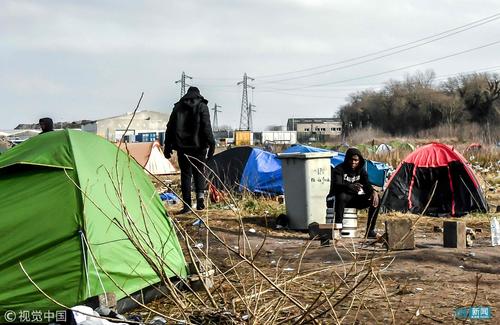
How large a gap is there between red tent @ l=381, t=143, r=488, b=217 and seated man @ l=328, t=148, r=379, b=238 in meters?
3.81

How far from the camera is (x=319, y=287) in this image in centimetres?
558

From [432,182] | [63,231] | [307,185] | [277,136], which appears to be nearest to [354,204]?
[307,185]

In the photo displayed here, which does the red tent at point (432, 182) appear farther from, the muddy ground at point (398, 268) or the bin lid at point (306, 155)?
the bin lid at point (306, 155)

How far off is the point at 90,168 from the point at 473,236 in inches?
198

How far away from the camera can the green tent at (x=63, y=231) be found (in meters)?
5.18

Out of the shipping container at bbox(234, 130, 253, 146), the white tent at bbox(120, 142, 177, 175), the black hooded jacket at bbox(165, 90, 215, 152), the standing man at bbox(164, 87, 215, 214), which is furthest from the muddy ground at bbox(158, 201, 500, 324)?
the shipping container at bbox(234, 130, 253, 146)

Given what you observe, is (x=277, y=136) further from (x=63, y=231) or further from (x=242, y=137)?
(x=63, y=231)

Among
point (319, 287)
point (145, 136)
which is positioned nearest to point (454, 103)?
point (145, 136)

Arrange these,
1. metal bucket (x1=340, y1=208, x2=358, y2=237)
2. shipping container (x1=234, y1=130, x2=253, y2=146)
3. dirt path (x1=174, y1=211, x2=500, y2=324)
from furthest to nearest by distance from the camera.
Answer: shipping container (x1=234, y1=130, x2=253, y2=146), metal bucket (x1=340, y1=208, x2=358, y2=237), dirt path (x1=174, y1=211, x2=500, y2=324)

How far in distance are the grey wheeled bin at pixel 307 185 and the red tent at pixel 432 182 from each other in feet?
11.4

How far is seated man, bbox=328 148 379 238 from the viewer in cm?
874

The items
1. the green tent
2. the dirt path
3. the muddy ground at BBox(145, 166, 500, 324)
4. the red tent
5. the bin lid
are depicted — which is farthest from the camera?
the red tent

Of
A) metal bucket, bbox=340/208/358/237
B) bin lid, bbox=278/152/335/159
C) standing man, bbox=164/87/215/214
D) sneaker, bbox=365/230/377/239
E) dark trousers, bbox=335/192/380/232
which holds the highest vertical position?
standing man, bbox=164/87/215/214

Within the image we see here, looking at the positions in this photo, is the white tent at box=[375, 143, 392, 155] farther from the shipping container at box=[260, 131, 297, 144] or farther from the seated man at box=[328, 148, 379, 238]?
the shipping container at box=[260, 131, 297, 144]
